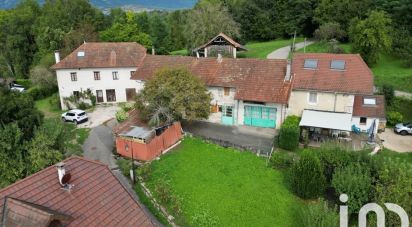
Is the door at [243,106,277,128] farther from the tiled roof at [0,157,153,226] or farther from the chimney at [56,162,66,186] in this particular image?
the chimney at [56,162,66,186]

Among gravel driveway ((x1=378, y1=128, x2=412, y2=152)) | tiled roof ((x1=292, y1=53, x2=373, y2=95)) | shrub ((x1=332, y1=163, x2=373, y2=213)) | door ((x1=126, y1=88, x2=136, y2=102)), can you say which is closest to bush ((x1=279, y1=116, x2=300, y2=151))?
tiled roof ((x1=292, y1=53, x2=373, y2=95))

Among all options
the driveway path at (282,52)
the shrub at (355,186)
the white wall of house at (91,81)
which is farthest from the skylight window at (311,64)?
the driveway path at (282,52)

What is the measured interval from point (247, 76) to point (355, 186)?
1886cm

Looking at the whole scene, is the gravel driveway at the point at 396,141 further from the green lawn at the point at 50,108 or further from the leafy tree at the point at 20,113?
the green lawn at the point at 50,108

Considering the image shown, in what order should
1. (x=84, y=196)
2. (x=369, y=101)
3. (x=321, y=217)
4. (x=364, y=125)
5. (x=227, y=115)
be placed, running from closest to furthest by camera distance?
1. (x=84, y=196)
2. (x=321, y=217)
3. (x=364, y=125)
4. (x=369, y=101)
5. (x=227, y=115)

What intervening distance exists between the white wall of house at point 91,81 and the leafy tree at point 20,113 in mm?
20666

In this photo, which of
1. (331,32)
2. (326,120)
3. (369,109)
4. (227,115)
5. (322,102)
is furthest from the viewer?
(331,32)

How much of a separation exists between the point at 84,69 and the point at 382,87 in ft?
133

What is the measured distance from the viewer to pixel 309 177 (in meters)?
25.4

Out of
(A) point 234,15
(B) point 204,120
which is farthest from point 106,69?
(A) point 234,15

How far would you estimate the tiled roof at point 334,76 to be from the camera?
34.9m

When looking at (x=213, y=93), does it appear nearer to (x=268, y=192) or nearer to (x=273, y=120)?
(x=273, y=120)

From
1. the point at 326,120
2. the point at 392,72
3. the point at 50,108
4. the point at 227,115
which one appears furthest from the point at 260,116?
the point at 50,108

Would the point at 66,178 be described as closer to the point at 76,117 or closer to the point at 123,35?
the point at 76,117
